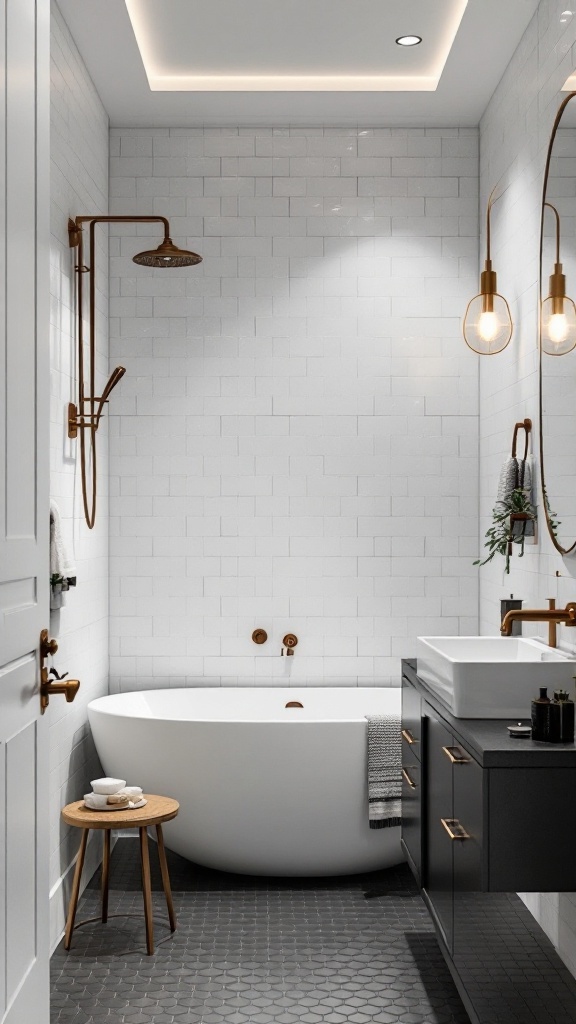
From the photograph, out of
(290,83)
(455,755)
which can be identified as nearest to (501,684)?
(455,755)

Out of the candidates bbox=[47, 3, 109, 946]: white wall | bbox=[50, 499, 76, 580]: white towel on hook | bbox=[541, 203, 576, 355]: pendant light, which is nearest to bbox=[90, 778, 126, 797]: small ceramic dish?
bbox=[47, 3, 109, 946]: white wall

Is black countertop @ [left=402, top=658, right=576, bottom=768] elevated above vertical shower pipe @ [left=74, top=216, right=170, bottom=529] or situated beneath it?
situated beneath

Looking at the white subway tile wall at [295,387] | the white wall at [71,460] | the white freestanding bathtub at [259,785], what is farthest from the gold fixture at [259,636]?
the white freestanding bathtub at [259,785]

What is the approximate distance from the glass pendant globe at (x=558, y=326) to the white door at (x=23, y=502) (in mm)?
1793

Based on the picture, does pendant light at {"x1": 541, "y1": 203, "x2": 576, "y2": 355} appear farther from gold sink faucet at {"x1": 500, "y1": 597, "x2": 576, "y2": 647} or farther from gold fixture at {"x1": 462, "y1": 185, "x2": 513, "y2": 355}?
gold sink faucet at {"x1": 500, "y1": 597, "x2": 576, "y2": 647}

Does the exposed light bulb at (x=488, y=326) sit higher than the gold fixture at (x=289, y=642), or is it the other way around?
the exposed light bulb at (x=488, y=326)

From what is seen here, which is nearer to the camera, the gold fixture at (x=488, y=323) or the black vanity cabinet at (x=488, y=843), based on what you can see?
the black vanity cabinet at (x=488, y=843)

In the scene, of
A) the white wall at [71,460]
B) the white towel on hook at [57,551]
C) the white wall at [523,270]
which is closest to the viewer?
Result: the white wall at [523,270]

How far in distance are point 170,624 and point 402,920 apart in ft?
5.95

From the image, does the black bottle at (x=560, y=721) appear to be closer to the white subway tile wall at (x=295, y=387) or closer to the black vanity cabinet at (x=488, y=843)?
the black vanity cabinet at (x=488, y=843)

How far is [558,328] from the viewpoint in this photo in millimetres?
3377

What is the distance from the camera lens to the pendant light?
3.28 metres

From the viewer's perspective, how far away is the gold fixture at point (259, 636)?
4.84 m

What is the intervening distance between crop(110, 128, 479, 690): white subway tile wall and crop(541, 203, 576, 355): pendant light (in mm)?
Answer: 1418
